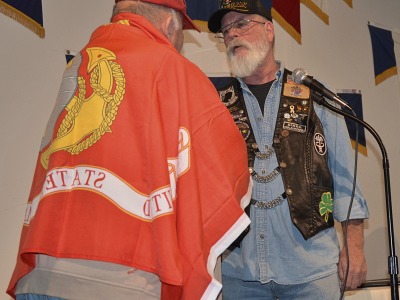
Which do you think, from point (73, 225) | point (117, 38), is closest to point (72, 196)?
point (73, 225)

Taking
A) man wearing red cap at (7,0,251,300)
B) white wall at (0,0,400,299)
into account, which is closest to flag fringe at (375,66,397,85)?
white wall at (0,0,400,299)

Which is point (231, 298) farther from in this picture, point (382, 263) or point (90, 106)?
point (382, 263)

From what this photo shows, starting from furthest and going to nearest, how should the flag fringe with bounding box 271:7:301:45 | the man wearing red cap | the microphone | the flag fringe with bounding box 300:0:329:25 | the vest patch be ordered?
the flag fringe with bounding box 300:0:329:25
the flag fringe with bounding box 271:7:301:45
the vest patch
the microphone
the man wearing red cap

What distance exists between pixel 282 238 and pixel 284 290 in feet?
0.71

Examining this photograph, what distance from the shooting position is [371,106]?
5.72m

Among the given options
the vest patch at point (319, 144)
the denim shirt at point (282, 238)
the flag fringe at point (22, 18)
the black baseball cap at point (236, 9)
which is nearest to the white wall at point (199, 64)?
the flag fringe at point (22, 18)

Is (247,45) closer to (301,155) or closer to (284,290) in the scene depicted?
(301,155)

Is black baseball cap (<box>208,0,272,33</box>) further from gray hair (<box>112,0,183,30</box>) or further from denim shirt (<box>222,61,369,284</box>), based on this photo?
gray hair (<box>112,0,183,30</box>)

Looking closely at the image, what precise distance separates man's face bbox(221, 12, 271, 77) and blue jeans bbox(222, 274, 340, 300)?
105 cm

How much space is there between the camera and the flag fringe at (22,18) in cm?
395

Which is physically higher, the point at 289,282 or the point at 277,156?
the point at 277,156

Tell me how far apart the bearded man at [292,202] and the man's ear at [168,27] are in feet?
2.85

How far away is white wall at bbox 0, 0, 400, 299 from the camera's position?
389 centimetres

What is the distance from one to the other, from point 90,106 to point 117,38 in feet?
0.85
